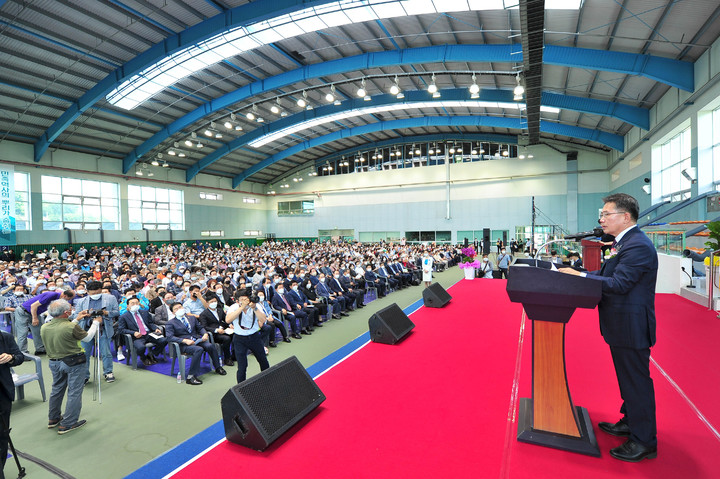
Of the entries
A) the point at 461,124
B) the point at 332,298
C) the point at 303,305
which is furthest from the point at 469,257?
the point at 461,124

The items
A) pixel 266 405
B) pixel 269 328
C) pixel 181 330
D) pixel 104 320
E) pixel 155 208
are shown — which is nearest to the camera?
pixel 266 405

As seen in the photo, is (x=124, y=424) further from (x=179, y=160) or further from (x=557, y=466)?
(x=179, y=160)

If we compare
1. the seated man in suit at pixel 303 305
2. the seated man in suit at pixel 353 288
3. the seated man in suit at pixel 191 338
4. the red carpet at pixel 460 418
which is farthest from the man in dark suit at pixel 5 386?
the seated man in suit at pixel 353 288

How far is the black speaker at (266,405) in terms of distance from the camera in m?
2.57

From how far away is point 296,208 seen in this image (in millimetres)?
38156

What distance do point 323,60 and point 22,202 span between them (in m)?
21.6

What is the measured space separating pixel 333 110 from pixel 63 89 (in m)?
14.2

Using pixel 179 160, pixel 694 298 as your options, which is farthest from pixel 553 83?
pixel 179 160

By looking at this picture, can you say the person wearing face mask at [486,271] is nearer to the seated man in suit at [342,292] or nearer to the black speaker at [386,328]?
the seated man in suit at [342,292]

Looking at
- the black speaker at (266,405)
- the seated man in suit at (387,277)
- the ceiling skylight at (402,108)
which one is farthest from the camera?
the ceiling skylight at (402,108)

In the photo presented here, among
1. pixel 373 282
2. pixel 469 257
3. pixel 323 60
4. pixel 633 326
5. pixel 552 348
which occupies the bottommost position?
pixel 373 282

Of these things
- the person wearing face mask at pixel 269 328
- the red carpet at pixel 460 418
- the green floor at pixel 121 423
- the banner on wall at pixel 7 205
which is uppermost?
the banner on wall at pixel 7 205

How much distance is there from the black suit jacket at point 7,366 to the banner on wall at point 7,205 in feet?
77.7

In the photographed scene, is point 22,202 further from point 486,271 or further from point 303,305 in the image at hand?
point 486,271
